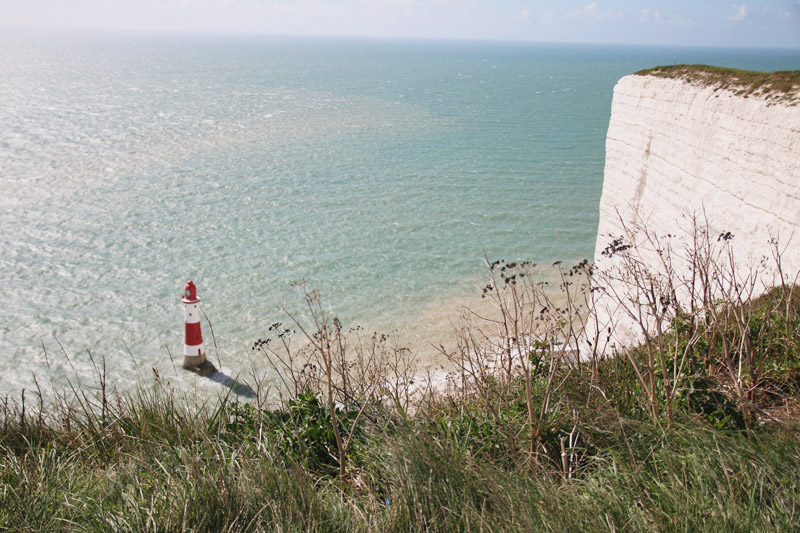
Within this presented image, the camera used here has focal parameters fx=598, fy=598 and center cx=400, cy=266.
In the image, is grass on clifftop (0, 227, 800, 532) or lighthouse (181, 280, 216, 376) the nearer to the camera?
grass on clifftop (0, 227, 800, 532)

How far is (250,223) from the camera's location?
1605 centimetres

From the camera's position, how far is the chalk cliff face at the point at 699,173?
7137 millimetres

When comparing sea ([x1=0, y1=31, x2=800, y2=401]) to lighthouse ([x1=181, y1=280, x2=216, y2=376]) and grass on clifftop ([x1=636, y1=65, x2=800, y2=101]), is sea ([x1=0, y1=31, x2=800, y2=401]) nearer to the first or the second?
lighthouse ([x1=181, y1=280, x2=216, y2=376])

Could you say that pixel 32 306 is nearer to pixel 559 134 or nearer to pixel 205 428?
pixel 205 428

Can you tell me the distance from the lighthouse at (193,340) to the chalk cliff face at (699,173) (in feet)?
18.0

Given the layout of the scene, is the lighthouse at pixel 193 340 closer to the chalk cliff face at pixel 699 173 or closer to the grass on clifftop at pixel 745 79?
the chalk cliff face at pixel 699 173

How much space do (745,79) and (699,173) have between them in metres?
1.35

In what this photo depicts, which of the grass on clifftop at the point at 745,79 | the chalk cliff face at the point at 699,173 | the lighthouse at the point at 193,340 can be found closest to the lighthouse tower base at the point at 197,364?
the lighthouse at the point at 193,340

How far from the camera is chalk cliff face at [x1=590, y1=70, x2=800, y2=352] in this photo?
7.14m

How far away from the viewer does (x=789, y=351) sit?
15.7 ft

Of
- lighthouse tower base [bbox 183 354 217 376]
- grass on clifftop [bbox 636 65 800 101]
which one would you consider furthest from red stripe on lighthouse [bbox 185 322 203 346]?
grass on clifftop [bbox 636 65 800 101]

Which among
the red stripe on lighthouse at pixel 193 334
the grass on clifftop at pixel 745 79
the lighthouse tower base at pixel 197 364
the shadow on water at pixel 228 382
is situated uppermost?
the grass on clifftop at pixel 745 79

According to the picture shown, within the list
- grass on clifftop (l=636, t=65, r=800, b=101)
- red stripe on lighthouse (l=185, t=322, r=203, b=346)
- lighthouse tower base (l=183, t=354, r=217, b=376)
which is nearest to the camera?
grass on clifftop (l=636, t=65, r=800, b=101)

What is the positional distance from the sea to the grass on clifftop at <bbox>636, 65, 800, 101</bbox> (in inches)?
167
